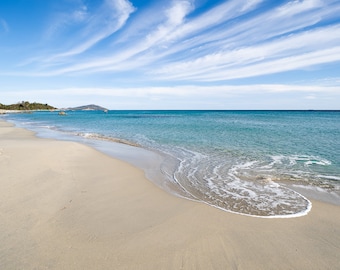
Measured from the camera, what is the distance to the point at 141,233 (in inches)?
189

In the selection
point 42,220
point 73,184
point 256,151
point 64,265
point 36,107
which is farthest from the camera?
point 36,107

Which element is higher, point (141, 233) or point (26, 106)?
point (26, 106)

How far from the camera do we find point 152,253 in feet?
13.4

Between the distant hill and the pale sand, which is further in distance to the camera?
the distant hill

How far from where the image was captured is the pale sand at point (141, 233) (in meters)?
3.89

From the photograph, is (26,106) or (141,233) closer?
(141,233)

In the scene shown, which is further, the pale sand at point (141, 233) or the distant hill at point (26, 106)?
the distant hill at point (26, 106)

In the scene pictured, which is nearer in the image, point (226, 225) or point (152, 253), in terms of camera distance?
point (152, 253)

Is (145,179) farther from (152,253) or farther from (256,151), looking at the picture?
(256,151)

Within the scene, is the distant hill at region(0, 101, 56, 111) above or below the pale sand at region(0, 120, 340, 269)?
above

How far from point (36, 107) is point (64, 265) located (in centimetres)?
20183

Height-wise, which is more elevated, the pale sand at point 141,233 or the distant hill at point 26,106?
the distant hill at point 26,106

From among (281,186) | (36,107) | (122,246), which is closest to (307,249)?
(122,246)

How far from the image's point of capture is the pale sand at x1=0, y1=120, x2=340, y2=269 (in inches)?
153
